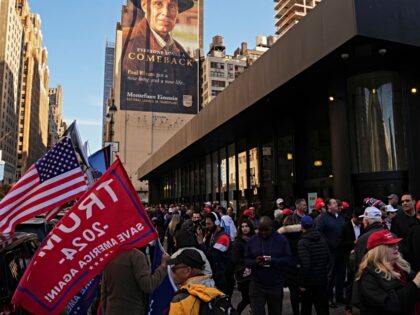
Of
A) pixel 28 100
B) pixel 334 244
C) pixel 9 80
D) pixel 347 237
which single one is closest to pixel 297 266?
pixel 334 244

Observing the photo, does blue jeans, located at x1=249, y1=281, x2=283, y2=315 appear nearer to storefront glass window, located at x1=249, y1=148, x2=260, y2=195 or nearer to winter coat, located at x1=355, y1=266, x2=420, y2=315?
winter coat, located at x1=355, y1=266, x2=420, y2=315

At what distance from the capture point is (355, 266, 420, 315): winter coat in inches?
112

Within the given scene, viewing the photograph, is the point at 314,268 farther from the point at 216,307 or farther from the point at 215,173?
the point at 215,173

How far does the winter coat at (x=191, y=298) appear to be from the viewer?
251cm

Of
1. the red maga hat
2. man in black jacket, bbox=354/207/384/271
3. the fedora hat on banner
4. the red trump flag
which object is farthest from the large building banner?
→ the red maga hat

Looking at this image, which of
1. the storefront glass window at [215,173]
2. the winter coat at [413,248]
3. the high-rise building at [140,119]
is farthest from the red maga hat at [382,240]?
the high-rise building at [140,119]

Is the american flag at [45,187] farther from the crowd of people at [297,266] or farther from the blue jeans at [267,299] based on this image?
the blue jeans at [267,299]

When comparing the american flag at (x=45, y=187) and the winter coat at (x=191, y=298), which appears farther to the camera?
the american flag at (x=45, y=187)

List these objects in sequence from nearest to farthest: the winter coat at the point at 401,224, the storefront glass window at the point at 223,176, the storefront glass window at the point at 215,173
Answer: the winter coat at the point at 401,224 < the storefront glass window at the point at 223,176 < the storefront glass window at the point at 215,173

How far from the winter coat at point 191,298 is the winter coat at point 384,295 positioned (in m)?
1.25

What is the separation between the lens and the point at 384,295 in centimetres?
299

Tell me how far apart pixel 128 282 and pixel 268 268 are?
2167 mm

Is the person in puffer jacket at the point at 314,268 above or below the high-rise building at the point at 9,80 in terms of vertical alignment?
below

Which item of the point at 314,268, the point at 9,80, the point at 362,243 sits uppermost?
the point at 9,80
